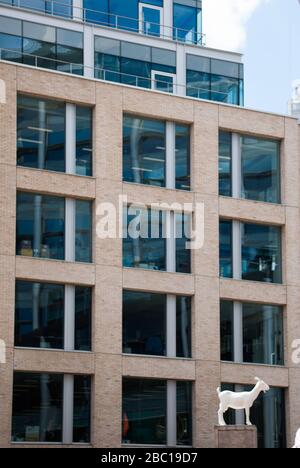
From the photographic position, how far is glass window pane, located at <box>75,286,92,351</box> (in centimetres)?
5606

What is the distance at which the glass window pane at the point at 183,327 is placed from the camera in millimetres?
58375

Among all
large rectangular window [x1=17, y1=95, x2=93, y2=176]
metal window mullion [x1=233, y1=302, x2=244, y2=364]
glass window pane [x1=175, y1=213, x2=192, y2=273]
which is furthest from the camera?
metal window mullion [x1=233, y1=302, x2=244, y2=364]

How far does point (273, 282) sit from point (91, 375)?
1180 cm

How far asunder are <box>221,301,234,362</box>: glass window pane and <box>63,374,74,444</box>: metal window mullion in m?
8.37

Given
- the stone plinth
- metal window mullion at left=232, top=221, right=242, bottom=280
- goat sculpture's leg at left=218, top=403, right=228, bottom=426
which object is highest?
metal window mullion at left=232, top=221, right=242, bottom=280

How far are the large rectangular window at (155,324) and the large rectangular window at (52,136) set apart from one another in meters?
6.85

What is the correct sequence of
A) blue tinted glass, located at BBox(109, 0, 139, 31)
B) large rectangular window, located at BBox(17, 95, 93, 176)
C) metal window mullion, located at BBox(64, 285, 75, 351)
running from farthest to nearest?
blue tinted glass, located at BBox(109, 0, 139, 31) → large rectangular window, located at BBox(17, 95, 93, 176) → metal window mullion, located at BBox(64, 285, 75, 351)

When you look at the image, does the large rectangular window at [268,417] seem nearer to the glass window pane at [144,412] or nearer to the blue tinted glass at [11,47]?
the glass window pane at [144,412]

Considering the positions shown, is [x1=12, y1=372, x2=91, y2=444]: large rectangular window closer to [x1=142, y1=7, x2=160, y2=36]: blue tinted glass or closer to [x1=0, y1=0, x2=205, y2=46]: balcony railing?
[x1=0, y1=0, x2=205, y2=46]: balcony railing

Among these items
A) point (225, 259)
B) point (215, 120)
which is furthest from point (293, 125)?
point (225, 259)

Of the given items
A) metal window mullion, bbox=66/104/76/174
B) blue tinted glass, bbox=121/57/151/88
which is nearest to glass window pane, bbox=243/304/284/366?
metal window mullion, bbox=66/104/76/174

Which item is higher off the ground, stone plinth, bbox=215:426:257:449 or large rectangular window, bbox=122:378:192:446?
large rectangular window, bbox=122:378:192:446

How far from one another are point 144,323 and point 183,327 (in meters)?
2.26

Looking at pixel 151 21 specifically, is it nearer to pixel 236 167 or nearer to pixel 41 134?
pixel 236 167
